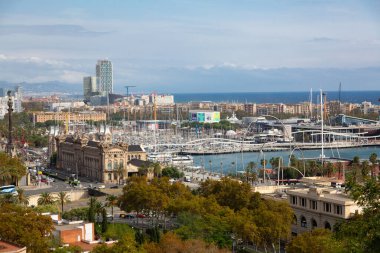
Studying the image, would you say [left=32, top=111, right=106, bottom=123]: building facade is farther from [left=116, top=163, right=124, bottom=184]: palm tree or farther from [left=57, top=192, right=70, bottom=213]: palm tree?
[left=57, top=192, right=70, bottom=213]: palm tree

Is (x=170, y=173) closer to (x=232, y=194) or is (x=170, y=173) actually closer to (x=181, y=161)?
(x=181, y=161)

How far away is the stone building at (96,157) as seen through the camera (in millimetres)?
62750

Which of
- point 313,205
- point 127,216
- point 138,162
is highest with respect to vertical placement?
point 313,205

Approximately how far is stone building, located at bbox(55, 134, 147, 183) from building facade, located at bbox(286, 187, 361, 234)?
2613 centimetres

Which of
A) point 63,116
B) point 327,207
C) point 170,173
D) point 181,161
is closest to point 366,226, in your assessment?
point 327,207

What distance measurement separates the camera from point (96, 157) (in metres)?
64.2

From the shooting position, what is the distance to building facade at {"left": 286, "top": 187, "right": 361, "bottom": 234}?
33.8 meters

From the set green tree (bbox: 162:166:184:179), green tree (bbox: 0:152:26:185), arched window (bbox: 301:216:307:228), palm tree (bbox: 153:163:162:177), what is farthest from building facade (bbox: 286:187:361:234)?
green tree (bbox: 162:166:184:179)

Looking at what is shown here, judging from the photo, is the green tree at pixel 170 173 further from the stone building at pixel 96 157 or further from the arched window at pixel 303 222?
the arched window at pixel 303 222

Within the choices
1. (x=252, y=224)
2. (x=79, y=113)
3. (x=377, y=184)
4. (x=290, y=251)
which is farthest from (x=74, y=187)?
(x=79, y=113)

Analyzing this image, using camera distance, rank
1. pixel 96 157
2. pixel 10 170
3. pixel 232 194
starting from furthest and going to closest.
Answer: pixel 96 157
pixel 10 170
pixel 232 194

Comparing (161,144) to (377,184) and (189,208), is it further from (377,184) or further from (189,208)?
(377,184)

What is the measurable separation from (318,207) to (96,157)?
3208cm

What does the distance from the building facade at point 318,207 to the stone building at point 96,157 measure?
26.1m
